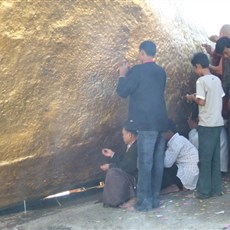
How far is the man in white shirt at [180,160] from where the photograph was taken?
5691mm

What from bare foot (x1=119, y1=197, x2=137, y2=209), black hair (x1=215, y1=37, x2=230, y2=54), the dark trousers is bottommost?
bare foot (x1=119, y1=197, x2=137, y2=209)

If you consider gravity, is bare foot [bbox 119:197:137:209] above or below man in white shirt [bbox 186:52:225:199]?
below

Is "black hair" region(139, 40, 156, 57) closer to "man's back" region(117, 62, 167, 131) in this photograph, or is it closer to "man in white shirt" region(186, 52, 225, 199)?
"man's back" region(117, 62, 167, 131)

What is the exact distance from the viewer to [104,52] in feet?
17.4

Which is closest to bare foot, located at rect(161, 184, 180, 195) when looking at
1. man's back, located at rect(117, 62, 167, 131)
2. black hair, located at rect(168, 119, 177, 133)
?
black hair, located at rect(168, 119, 177, 133)

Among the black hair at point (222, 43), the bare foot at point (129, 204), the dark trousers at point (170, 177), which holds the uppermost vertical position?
the black hair at point (222, 43)

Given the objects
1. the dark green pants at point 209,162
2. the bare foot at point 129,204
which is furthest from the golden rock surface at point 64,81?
the dark green pants at point 209,162

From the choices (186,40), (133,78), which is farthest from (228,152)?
(133,78)

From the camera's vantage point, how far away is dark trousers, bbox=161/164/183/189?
5844 millimetres

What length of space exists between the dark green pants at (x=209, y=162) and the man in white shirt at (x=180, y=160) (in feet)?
0.53

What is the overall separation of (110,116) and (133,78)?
1.94 ft

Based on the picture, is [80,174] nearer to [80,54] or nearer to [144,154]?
[144,154]

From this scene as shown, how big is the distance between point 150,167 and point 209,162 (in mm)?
684

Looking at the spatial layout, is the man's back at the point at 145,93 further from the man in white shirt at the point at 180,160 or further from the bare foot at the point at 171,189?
the bare foot at the point at 171,189
